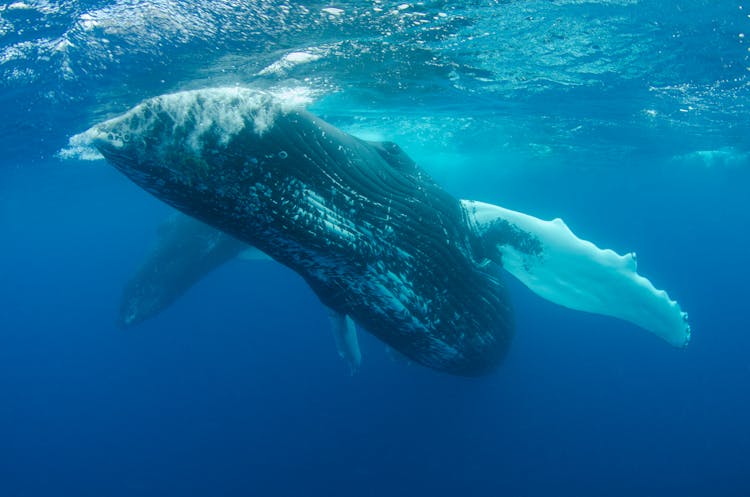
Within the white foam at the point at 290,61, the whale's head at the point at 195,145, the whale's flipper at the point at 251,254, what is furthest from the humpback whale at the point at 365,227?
the white foam at the point at 290,61

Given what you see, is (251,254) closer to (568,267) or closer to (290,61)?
(290,61)

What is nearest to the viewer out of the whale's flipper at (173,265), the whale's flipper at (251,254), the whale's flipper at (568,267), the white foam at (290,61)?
the whale's flipper at (568,267)

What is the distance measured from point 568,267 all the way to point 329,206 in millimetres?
4358

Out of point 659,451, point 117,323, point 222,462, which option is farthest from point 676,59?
point 222,462

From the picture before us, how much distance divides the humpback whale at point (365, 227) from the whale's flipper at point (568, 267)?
2 cm

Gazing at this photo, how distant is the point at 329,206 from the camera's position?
11.0 feet

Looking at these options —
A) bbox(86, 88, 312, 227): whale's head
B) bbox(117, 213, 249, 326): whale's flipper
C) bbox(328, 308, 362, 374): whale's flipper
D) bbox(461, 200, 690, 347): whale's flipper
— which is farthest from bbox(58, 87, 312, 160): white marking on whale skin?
bbox(117, 213, 249, 326): whale's flipper

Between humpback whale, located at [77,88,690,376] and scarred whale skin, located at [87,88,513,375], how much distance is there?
11 mm

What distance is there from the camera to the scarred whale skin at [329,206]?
2553mm

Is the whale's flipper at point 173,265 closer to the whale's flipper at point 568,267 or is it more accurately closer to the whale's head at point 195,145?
the whale's flipper at point 568,267

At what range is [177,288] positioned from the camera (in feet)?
45.3

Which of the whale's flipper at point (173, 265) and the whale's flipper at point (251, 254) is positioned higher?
the whale's flipper at point (251, 254)

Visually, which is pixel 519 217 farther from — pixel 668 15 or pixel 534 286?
pixel 668 15

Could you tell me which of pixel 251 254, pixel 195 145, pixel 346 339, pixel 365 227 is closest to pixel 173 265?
pixel 251 254
